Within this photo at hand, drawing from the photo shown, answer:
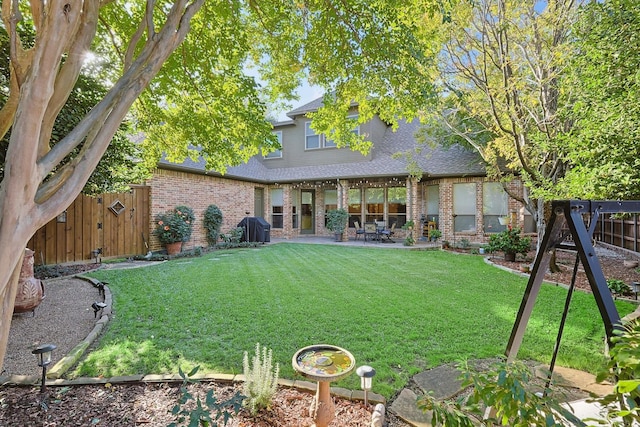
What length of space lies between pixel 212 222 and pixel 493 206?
11775mm

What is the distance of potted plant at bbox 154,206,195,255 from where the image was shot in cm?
1050

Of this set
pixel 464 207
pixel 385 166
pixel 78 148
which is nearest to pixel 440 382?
pixel 78 148

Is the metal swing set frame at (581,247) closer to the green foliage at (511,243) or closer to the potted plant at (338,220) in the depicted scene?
the green foliage at (511,243)

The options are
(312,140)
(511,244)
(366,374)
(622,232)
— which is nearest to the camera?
(366,374)

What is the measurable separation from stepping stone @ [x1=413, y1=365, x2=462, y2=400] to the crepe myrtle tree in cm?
317

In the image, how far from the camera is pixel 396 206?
15492mm

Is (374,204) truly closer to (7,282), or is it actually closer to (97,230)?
(97,230)

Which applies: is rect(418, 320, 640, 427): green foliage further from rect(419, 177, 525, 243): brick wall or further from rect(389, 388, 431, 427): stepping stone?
rect(419, 177, 525, 243): brick wall

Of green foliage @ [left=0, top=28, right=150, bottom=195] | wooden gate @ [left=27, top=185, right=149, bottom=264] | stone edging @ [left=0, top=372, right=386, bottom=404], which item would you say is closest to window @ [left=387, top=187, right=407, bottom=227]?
wooden gate @ [left=27, top=185, right=149, bottom=264]

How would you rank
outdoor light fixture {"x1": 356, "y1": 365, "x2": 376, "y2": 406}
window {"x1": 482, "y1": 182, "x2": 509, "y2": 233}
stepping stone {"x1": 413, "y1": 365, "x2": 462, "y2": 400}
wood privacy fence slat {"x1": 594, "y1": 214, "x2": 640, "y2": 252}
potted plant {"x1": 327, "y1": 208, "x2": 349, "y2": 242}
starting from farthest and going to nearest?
potted plant {"x1": 327, "y1": 208, "x2": 349, "y2": 242}
window {"x1": 482, "y1": 182, "x2": 509, "y2": 233}
wood privacy fence slat {"x1": 594, "y1": 214, "x2": 640, "y2": 252}
stepping stone {"x1": 413, "y1": 365, "x2": 462, "y2": 400}
outdoor light fixture {"x1": 356, "y1": 365, "x2": 376, "y2": 406}

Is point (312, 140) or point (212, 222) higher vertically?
point (312, 140)

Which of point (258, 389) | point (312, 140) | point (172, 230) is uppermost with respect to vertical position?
point (312, 140)

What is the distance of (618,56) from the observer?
172 inches

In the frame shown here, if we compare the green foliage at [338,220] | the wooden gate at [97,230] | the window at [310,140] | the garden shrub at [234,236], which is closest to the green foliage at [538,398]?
the wooden gate at [97,230]
